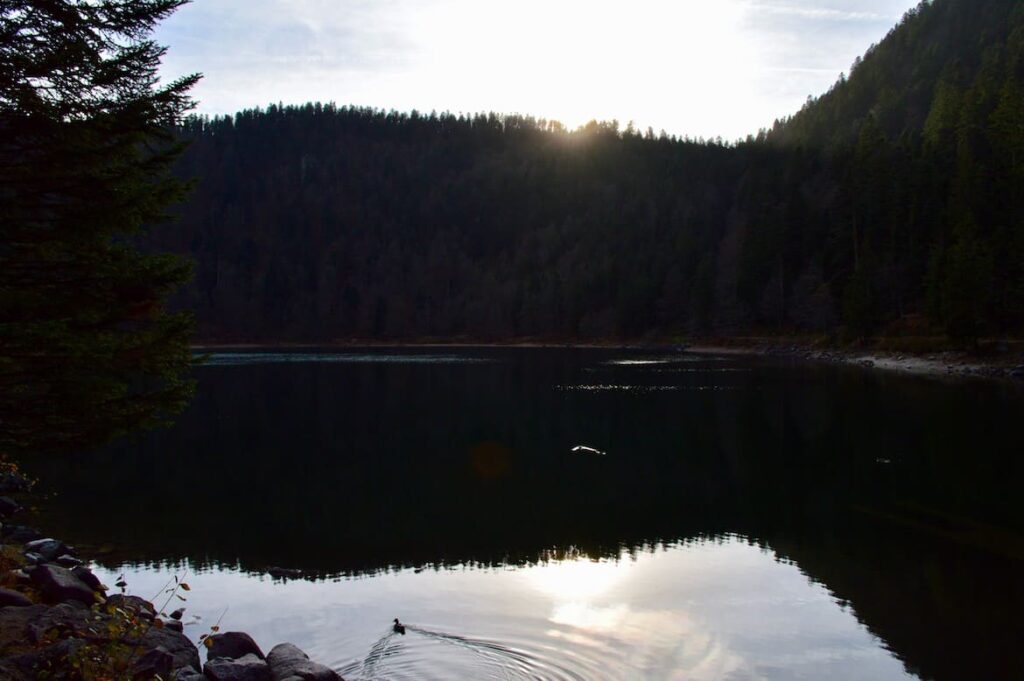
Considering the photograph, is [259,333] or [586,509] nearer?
[586,509]

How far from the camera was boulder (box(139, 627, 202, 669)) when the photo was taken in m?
11.5

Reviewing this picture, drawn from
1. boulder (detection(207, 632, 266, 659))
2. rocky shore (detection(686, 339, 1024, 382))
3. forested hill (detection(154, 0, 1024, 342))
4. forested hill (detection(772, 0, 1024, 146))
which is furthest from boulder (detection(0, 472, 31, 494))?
forested hill (detection(772, 0, 1024, 146))

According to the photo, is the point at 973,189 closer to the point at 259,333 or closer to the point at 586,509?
the point at 586,509

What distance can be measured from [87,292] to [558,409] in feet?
132

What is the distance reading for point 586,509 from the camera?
81.4ft

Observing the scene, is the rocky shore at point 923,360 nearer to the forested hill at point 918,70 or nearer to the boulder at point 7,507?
the boulder at point 7,507

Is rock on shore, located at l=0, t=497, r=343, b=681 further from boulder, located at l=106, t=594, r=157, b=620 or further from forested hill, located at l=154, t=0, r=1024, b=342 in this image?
forested hill, located at l=154, t=0, r=1024, b=342

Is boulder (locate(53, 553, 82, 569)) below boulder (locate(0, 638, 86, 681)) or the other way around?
below

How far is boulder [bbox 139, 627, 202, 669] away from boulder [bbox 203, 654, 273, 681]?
1.55ft

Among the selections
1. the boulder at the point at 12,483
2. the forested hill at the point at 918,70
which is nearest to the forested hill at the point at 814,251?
the forested hill at the point at 918,70

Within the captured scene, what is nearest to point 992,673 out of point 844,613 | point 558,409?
point 844,613

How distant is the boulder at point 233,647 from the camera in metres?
12.3

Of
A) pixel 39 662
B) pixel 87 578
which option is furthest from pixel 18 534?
pixel 39 662

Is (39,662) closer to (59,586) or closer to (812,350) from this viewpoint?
(59,586)
